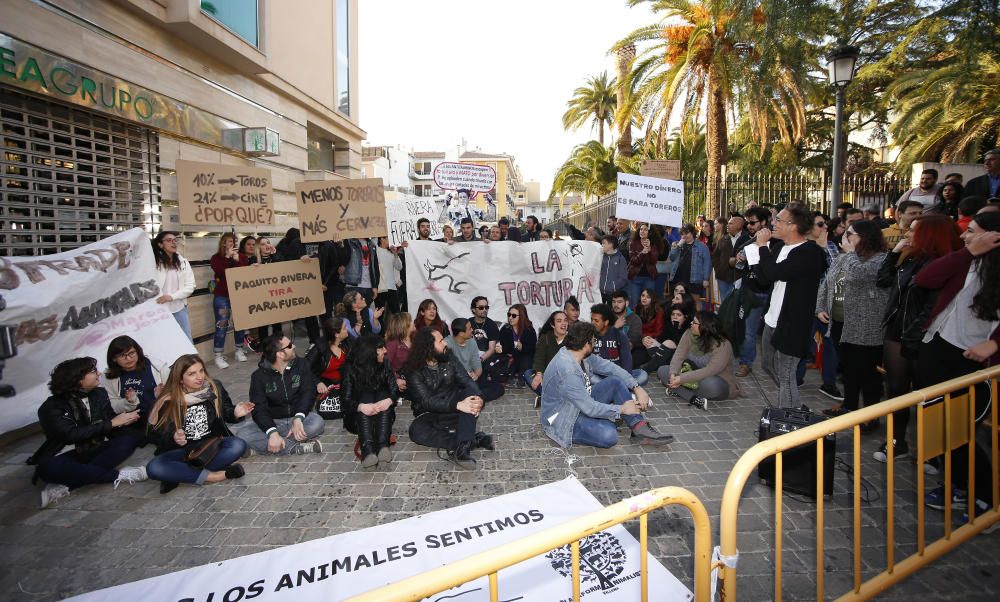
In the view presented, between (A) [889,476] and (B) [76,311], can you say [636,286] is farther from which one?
(B) [76,311]

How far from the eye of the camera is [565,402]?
5094mm

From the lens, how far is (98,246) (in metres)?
5.70

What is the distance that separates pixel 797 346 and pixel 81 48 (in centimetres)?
825

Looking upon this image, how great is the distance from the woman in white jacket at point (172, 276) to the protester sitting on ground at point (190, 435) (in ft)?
8.03

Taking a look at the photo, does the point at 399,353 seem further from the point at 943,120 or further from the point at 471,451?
the point at 943,120

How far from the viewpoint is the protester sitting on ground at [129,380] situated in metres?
4.86

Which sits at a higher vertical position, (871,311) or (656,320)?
(871,311)

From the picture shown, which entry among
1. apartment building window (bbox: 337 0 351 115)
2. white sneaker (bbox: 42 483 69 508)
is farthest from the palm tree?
white sneaker (bbox: 42 483 69 508)

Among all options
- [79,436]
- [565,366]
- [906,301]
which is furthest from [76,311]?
[906,301]

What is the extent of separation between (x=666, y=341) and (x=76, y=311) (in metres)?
6.92

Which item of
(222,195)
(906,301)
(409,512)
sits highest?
(222,195)

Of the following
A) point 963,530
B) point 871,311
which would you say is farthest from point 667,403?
point 963,530

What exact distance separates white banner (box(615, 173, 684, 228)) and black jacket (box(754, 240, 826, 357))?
416 cm

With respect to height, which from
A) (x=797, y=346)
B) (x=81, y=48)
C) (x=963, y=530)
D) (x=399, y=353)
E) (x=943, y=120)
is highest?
(x=943, y=120)
